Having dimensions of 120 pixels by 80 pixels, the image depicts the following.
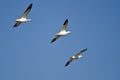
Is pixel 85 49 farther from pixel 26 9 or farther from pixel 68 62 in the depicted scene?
pixel 26 9

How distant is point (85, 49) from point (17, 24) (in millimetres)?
11290

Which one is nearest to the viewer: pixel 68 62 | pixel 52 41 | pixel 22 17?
pixel 22 17

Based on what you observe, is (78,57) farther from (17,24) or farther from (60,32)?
(17,24)

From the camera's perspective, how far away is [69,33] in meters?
76.7

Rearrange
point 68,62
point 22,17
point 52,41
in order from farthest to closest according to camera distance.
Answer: point 68,62 < point 52,41 < point 22,17

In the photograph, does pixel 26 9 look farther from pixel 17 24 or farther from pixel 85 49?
pixel 85 49

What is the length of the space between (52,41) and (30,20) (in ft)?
19.4

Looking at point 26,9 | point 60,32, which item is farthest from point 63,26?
point 26,9

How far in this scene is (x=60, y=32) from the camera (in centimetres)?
7556

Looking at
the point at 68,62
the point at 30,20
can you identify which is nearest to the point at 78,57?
the point at 68,62

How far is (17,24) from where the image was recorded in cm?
7356

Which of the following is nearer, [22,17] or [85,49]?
[22,17]

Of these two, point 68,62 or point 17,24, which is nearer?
point 17,24

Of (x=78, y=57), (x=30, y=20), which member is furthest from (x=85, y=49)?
(x=30, y=20)
